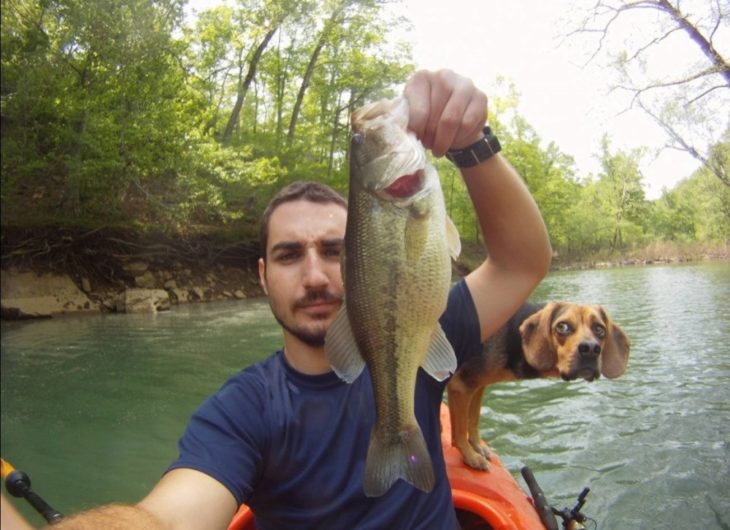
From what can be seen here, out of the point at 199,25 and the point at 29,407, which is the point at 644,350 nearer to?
the point at 29,407

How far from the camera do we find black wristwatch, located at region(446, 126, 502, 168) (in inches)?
88.0

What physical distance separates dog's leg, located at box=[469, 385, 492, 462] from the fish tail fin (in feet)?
7.67

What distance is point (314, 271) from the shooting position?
235cm

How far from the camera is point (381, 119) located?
175 centimetres

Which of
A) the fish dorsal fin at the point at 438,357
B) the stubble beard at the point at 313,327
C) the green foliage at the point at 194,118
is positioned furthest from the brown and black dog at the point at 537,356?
the green foliage at the point at 194,118

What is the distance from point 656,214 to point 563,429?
17.5 meters

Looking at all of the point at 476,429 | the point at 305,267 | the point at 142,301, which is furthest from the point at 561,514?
the point at 142,301

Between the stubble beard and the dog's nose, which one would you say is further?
the dog's nose

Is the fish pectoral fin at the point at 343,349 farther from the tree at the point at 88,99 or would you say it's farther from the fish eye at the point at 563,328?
the tree at the point at 88,99

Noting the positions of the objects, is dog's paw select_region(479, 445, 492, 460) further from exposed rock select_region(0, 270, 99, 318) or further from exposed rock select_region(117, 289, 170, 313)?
exposed rock select_region(0, 270, 99, 318)

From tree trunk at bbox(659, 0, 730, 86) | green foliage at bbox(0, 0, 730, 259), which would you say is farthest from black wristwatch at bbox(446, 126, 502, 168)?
tree trunk at bbox(659, 0, 730, 86)

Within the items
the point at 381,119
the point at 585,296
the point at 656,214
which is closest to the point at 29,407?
the point at 381,119

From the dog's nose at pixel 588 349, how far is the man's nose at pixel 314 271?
245 cm

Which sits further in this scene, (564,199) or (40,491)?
(564,199)
